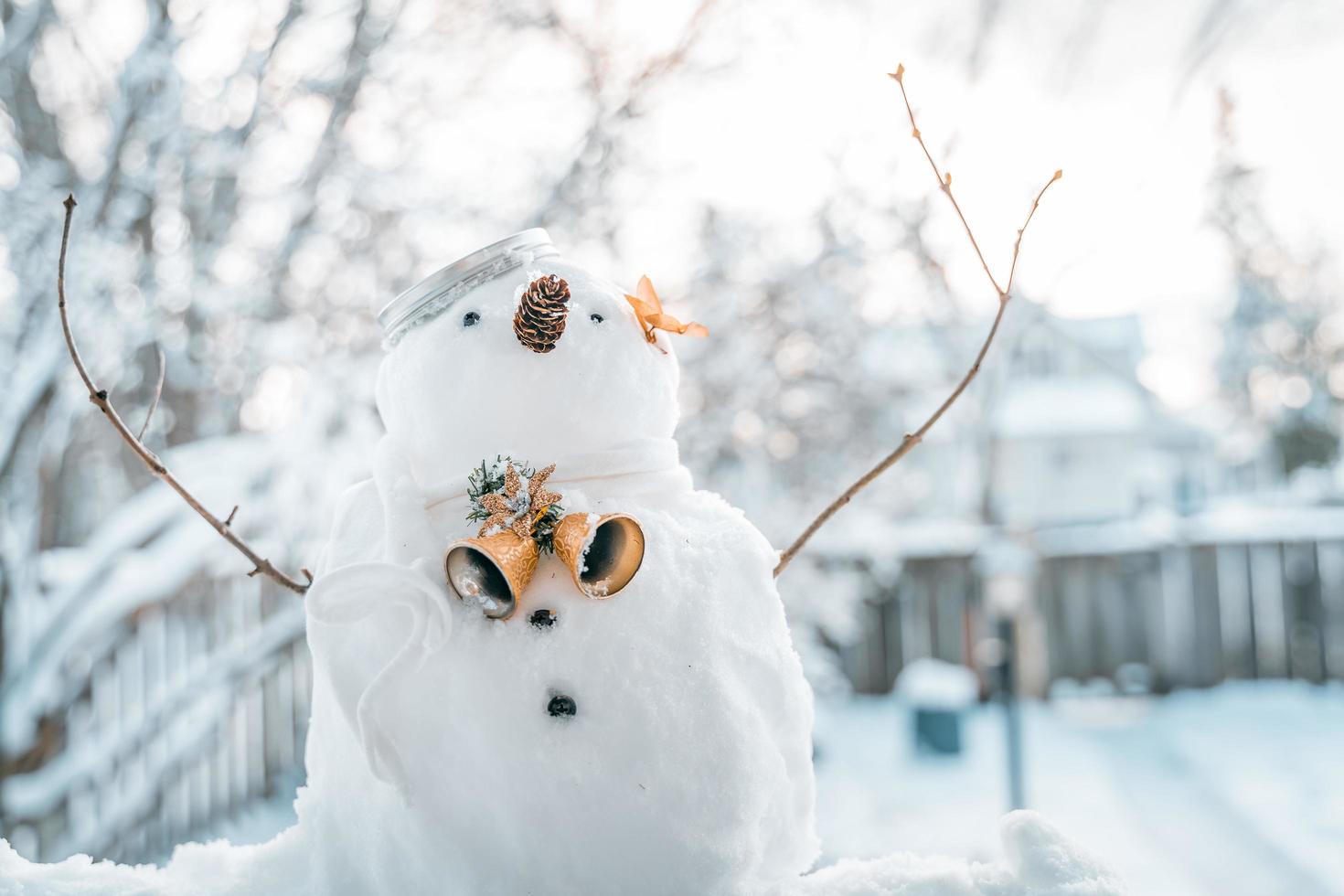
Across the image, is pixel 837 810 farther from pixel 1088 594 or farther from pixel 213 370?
pixel 213 370

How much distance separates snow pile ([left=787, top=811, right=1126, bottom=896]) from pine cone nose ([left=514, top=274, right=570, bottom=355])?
0.55 metres

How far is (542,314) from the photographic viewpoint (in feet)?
2.80

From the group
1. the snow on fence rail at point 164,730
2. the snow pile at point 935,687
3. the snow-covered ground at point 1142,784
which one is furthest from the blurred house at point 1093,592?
the snow on fence rail at point 164,730

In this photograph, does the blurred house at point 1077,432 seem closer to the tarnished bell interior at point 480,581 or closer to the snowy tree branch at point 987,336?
the snowy tree branch at point 987,336

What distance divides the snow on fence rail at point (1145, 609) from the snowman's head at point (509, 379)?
5.08 meters

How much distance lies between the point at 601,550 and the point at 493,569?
0.30 ft

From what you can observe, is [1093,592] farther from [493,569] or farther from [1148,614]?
[493,569]

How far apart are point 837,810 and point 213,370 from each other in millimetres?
3363

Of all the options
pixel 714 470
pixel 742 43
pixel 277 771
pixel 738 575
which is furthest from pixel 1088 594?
pixel 738 575

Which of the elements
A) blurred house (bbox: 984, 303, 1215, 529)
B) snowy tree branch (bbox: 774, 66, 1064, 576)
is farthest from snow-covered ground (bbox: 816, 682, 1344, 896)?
blurred house (bbox: 984, 303, 1215, 529)

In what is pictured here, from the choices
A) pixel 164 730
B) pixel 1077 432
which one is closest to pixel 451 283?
pixel 164 730

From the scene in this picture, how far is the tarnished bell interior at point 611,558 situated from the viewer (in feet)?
2.66

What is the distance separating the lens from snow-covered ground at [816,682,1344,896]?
391 cm

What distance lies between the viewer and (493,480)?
85 cm
